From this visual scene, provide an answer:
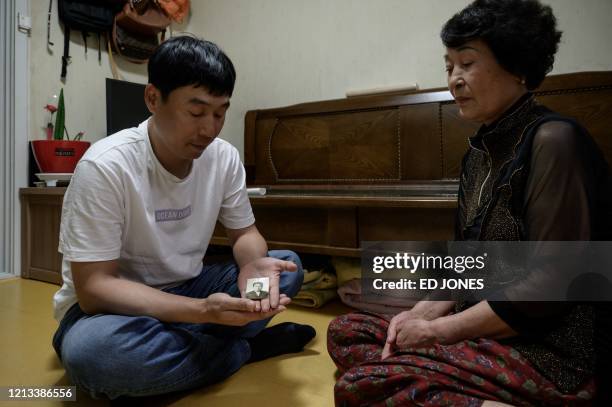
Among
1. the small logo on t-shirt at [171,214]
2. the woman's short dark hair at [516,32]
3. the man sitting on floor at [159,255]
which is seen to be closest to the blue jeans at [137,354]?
the man sitting on floor at [159,255]

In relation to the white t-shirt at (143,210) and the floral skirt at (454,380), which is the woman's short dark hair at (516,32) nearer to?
the floral skirt at (454,380)

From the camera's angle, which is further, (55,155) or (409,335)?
(55,155)

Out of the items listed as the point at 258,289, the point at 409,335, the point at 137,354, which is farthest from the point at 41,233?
the point at 409,335

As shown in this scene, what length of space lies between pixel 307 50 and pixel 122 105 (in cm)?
107

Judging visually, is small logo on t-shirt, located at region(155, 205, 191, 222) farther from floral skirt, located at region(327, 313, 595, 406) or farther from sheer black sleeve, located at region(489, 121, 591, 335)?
sheer black sleeve, located at region(489, 121, 591, 335)

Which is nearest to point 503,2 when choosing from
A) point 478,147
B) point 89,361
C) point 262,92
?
point 478,147

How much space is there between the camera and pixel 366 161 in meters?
2.09

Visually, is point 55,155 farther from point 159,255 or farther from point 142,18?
point 159,255

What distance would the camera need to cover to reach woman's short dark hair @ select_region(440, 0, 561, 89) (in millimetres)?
751

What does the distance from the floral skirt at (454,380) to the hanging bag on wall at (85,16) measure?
7.81 ft

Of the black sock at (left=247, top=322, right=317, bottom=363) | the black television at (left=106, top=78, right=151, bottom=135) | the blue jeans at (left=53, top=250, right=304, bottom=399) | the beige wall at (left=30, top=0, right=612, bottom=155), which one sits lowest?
the black sock at (left=247, top=322, right=317, bottom=363)

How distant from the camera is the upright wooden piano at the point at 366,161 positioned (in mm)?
1512

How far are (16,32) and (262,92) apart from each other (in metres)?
1.31

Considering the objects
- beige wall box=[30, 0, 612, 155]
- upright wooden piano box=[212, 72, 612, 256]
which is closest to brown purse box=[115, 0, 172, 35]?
beige wall box=[30, 0, 612, 155]
